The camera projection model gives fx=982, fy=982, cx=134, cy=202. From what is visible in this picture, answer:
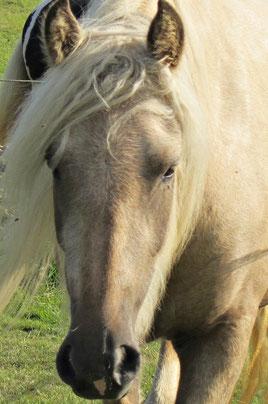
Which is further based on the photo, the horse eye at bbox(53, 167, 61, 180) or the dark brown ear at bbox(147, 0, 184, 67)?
the dark brown ear at bbox(147, 0, 184, 67)

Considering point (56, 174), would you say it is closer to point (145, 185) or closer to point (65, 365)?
point (145, 185)

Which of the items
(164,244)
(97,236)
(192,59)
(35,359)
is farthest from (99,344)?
(35,359)

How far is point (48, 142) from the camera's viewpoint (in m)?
3.52

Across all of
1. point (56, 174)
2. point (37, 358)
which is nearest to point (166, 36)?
point (56, 174)

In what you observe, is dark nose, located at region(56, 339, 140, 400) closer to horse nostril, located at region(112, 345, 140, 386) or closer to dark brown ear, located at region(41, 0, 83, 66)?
horse nostril, located at region(112, 345, 140, 386)

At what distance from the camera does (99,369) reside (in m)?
3.04

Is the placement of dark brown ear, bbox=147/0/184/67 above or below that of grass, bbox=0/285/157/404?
above

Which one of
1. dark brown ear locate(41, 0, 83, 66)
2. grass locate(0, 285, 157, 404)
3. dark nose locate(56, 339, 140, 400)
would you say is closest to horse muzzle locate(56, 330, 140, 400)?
dark nose locate(56, 339, 140, 400)

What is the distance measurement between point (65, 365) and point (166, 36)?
125 centimetres

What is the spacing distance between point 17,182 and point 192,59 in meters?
0.83

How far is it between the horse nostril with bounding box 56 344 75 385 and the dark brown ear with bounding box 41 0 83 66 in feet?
3.62

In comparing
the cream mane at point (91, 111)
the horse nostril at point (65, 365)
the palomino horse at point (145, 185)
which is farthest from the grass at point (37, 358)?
the horse nostril at point (65, 365)

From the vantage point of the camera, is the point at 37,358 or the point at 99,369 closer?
the point at 99,369

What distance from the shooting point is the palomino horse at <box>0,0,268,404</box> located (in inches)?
126
